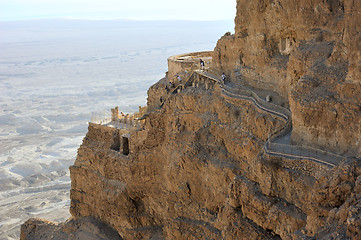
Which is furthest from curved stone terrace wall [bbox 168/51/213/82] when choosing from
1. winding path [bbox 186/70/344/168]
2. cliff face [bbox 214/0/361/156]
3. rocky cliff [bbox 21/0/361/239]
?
winding path [bbox 186/70/344/168]

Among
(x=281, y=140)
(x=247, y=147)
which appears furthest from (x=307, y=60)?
(x=247, y=147)

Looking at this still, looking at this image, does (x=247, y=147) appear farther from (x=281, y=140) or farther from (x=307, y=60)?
(x=307, y=60)

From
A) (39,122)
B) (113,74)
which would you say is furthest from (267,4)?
(113,74)

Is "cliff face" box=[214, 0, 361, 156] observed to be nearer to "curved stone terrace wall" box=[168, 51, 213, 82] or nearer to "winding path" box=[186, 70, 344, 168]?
"winding path" box=[186, 70, 344, 168]

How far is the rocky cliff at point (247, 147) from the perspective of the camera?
20.9 metres

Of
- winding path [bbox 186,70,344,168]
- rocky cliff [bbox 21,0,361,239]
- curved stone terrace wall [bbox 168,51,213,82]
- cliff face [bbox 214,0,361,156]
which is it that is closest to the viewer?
rocky cliff [bbox 21,0,361,239]

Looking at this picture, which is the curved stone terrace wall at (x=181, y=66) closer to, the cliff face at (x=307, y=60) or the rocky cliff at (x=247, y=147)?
the rocky cliff at (x=247, y=147)

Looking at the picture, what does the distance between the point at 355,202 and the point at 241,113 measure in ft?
49.9

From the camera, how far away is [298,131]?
23672 millimetres

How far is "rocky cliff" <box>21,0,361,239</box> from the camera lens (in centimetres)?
2086

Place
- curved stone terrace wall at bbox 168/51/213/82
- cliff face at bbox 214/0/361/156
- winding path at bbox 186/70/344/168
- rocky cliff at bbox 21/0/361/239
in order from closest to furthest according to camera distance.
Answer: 1. rocky cliff at bbox 21/0/361/239
2. cliff face at bbox 214/0/361/156
3. winding path at bbox 186/70/344/168
4. curved stone terrace wall at bbox 168/51/213/82

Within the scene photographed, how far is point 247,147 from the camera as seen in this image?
89.4ft

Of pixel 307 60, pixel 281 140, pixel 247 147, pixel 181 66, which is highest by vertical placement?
pixel 307 60

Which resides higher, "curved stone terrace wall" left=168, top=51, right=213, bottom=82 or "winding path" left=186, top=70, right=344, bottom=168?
"curved stone terrace wall" left=168, top=51, right=213, bottom=82
